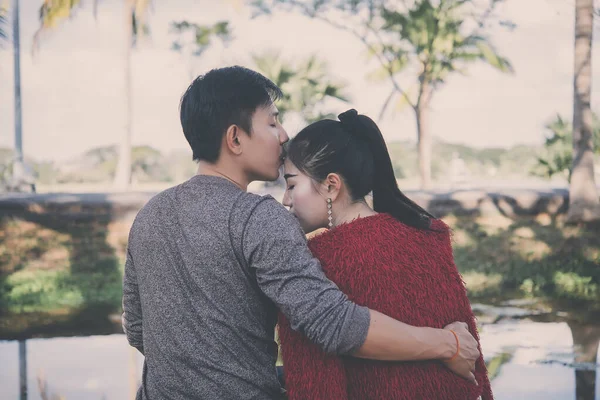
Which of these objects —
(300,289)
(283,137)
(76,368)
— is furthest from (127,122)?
(300,289)

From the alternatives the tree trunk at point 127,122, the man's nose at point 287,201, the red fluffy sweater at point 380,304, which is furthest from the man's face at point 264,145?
the tree trunk at point 127,122

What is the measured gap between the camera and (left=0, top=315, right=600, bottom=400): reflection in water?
450cm

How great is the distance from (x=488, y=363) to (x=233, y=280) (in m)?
3.85

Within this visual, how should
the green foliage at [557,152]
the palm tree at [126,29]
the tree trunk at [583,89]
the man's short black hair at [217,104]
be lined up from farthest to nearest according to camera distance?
the palm tree at [126,29], the green foliage at [557,152], the tree trunk at [583,89], the man's short black hair at [217,104]

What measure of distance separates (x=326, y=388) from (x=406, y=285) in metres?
0.33

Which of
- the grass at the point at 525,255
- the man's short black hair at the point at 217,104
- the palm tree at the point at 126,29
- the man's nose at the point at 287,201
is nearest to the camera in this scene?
the man's short black hair at the point at 217,104

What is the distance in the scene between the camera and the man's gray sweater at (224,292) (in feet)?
5.22

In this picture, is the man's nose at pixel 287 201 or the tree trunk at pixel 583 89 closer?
the man's nose at pixel 287 201

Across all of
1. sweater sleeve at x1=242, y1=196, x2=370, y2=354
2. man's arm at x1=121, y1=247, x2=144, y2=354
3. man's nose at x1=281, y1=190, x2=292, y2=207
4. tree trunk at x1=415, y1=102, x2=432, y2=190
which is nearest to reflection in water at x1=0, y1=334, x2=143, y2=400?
man's arm at x1=121, y1=247, x2=144, y2=354

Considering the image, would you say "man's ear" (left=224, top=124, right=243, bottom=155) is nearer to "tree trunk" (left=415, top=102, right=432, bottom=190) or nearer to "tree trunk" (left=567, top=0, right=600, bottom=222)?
"tree trunk" (left=567, top=0, right=600, bottom=222)

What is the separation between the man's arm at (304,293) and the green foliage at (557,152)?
35.5ft

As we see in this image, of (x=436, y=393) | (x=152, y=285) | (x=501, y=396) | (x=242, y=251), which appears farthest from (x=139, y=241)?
(x=501, y=396)

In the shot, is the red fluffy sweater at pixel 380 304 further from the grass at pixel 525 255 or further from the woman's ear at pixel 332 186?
the grass at pixel 525 255

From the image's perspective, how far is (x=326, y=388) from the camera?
1.72 metres
